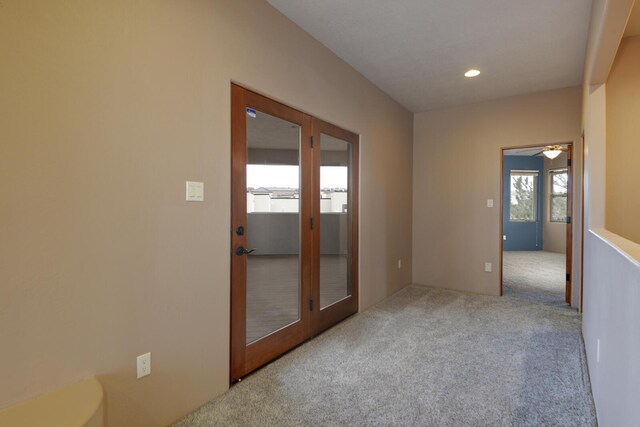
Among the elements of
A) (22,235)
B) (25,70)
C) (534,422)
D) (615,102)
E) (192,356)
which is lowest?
(534,422)

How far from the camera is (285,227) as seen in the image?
2783 mm

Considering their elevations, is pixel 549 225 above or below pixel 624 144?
below

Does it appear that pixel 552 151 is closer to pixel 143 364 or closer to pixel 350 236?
pixel 350 236

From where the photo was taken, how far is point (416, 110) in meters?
5.08

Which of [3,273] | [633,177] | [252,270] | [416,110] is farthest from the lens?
[416,110]

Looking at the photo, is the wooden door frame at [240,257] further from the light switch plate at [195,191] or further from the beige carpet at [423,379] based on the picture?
the light switch plate at [195,191]

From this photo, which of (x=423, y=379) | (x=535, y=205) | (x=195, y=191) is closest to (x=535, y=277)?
(x=535, y=205)

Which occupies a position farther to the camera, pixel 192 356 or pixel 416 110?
pixel 416 110

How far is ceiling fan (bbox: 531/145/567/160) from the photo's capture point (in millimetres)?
4603

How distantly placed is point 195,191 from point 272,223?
2.60ft

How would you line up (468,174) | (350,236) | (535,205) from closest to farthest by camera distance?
(350,236) → (468,174) → (535,205)

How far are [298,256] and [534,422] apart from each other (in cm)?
189

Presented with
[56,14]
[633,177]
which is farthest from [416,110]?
[56,14]

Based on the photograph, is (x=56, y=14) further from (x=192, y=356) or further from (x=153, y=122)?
(x=192, y=356)
